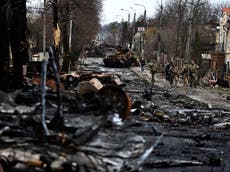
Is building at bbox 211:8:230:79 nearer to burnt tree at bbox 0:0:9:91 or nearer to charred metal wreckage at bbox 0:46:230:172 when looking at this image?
burnt tree at bbox 0:0:9:91

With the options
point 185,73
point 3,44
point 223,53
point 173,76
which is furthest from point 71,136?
point 223,53

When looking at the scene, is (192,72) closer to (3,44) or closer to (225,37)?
(3,44)

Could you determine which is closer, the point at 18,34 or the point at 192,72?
the point at 18,34

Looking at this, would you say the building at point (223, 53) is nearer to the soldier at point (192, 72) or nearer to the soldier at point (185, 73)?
the soldier at point (185, 73)

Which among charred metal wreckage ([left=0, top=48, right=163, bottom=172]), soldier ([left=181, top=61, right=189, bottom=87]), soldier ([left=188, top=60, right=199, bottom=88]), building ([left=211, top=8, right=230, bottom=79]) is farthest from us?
building ([left=211, top=8, right=230, bottom=79])

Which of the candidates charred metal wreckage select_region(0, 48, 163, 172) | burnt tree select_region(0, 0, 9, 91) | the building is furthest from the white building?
charred metal wreckage select_region(0, 48, 163, 172)

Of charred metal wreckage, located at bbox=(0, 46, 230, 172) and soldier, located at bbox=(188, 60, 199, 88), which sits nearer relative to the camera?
charred metal wreckage, located at bbox=(0, 46, 230, 172)

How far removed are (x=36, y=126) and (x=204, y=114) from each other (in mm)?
15130

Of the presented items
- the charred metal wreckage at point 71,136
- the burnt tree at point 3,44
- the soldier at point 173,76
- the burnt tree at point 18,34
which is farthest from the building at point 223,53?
the charred metal wreckage at point 71,136

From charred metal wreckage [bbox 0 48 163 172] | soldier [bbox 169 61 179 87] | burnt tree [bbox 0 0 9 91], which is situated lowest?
soldier [bbox 169 61 179 87]

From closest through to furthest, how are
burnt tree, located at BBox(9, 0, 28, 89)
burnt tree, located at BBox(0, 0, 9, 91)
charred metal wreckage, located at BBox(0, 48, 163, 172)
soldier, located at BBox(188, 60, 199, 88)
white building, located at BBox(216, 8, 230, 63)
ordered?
1. charred metal wreckage, located at BBox(0, 48, 163, 172)
2. burnt tree, located at BBox(0, 0, 9, 91)
3. burnt tree, located at BBox(9, 0, 28, 89)
4. soldier, located at BBox(188, 60, 199, 88)
5. white building, located at BBox(216, 8, 230, 63)

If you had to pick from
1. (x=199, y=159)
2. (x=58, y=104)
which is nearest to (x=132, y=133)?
(x=58, y=104)

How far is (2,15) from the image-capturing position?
1648cm

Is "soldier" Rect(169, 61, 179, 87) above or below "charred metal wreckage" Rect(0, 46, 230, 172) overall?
below
